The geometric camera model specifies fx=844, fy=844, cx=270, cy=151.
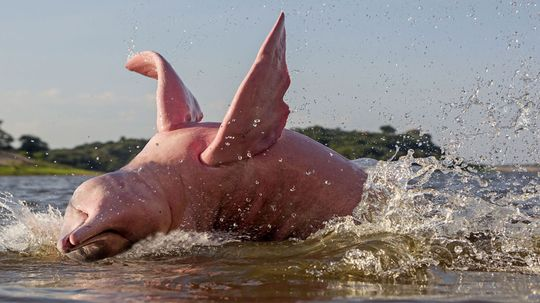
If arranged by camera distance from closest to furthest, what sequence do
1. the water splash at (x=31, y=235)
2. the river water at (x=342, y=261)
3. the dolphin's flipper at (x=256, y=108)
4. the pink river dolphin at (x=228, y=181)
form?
the river water at (x=342, y=261) → the pink river dolphin at (x=228, y=181) → the dolphin's flipper at (x=256, y=108) → the water splash at (x=31, y=235)

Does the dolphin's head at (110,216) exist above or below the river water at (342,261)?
above

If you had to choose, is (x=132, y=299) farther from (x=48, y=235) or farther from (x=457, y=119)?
(x=457, y=119)

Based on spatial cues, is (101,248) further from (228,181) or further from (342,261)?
(342,261)

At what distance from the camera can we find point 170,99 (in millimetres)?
7043

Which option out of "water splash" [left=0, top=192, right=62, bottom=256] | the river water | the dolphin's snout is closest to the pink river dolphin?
the dolphin's snout

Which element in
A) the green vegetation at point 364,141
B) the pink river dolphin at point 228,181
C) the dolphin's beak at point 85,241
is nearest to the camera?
the dolphin's beak at point 85,241

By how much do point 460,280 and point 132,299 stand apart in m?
1.90

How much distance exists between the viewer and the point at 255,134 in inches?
242

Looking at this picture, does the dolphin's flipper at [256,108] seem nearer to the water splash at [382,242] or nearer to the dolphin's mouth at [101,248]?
the water splash at [382,242]

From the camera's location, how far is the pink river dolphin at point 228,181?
226 inches

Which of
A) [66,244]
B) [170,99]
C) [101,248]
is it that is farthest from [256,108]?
[66,244]

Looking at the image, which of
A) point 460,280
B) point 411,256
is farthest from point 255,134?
point 460,280

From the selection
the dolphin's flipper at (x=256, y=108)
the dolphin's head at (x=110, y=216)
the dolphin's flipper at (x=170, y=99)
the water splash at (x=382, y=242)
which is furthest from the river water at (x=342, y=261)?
the dolphin's flipper at (x=170, y=99)

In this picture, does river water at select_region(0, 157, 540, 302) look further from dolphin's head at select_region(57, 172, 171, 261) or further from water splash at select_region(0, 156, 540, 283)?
dolphin's head at select_region(57, 172, 171, 261)
